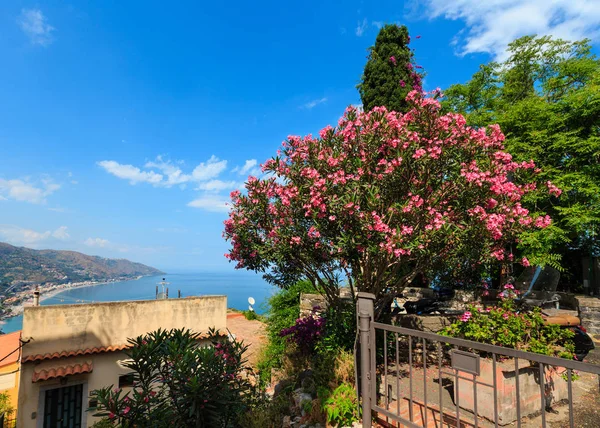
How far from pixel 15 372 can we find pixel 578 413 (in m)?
18.3

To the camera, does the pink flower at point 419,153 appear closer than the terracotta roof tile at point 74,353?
Yes

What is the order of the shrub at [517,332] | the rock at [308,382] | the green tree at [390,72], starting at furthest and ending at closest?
the green tree at [390,72] → the rock at [308,382] → the shrub at [517,332]

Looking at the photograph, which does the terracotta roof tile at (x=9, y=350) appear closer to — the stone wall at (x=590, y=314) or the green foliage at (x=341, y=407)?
the green foliage at (x=341, y=407)

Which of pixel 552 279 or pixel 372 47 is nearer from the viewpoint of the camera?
pixel 552 279

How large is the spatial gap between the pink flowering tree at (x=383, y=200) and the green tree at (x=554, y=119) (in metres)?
5.75

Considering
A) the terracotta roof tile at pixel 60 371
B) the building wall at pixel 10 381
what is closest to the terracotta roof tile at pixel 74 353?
the terracotta roof tile at pixel 60 371

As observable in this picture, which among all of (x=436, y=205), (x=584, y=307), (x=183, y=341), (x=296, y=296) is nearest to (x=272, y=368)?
(x=296, y=296)

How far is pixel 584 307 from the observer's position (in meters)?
10.3

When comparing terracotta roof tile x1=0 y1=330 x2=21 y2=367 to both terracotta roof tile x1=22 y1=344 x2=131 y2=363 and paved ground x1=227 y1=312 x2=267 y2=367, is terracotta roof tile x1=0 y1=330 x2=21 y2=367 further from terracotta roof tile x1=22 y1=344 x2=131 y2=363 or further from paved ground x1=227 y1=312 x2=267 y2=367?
paved ground x1=227 y1=312 x2=267 y2=367

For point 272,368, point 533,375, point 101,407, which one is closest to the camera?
point 101,407

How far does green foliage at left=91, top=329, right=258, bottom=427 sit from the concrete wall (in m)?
7.79

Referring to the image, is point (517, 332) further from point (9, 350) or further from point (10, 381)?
point (9, 350)

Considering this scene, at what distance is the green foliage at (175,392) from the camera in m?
3.61

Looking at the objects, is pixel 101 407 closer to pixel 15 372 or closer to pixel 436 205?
pixel 436 205
